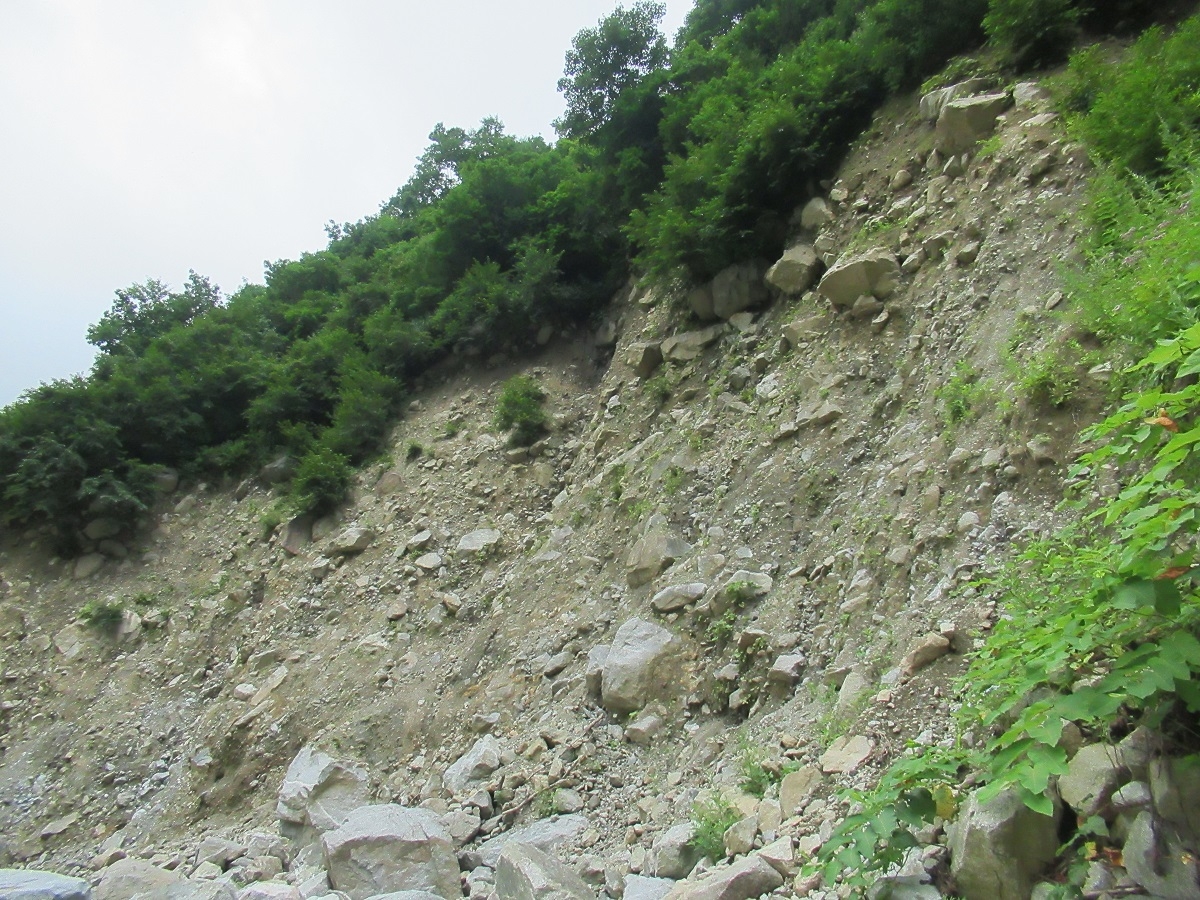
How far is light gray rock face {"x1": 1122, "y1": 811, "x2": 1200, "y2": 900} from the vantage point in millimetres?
2041

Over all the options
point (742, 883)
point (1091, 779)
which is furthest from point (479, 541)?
point (1091, 779)

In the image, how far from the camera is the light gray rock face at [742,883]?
3.26m

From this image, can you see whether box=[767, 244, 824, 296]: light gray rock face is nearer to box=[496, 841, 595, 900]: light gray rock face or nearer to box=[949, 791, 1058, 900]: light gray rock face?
box=[496, 841, 595, 900]: light gray rock face

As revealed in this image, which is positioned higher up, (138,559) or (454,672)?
(138,559)

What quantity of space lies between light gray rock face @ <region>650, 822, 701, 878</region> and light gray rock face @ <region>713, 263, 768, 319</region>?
7070 millimetres

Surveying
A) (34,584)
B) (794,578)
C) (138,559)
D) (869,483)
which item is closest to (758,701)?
(794,578)

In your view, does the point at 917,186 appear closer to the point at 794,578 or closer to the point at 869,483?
the point at 869,483

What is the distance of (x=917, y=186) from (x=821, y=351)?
7.25 ft

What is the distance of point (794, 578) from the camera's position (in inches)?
250

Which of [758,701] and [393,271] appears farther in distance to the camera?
[393,271]

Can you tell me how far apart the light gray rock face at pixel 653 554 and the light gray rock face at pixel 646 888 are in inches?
146

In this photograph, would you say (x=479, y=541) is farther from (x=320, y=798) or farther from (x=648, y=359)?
(x=320, y=798)

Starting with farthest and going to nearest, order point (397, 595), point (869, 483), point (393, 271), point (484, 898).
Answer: point (393, 271), point (397, 595), point (869, 483), point (484, 898)

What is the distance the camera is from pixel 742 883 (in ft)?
10.8
